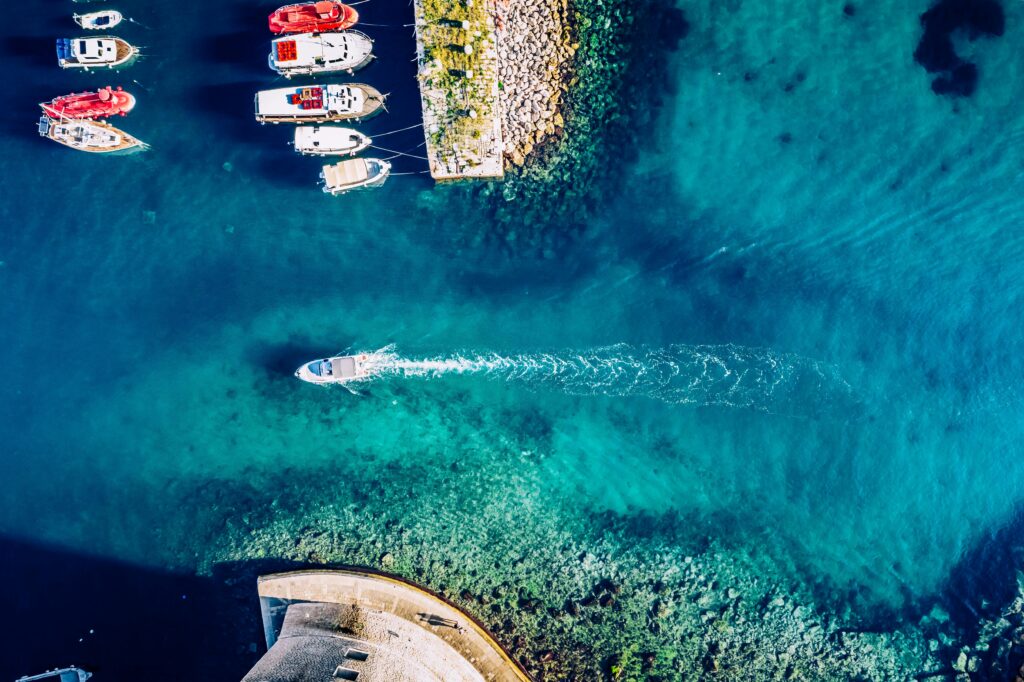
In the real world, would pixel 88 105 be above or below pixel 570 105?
above

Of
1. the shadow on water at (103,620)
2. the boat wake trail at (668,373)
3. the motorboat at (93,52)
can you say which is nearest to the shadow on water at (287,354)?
the boat wake trail at (668,373)

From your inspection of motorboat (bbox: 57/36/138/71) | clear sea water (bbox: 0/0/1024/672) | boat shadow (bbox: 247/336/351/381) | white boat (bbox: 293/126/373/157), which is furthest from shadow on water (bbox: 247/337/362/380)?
motorboat (bbox: 57/36/138/71)

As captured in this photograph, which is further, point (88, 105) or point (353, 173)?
point (88, 105)

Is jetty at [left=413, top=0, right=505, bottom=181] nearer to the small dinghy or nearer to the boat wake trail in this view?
the boat wake trail

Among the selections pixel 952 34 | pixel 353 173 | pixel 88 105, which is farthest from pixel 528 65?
pixel 88 105

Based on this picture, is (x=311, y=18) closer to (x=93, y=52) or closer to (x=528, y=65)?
(x=528, y=65)

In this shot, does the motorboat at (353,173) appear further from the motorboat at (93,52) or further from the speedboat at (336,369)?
the motorboat at (93,52)
